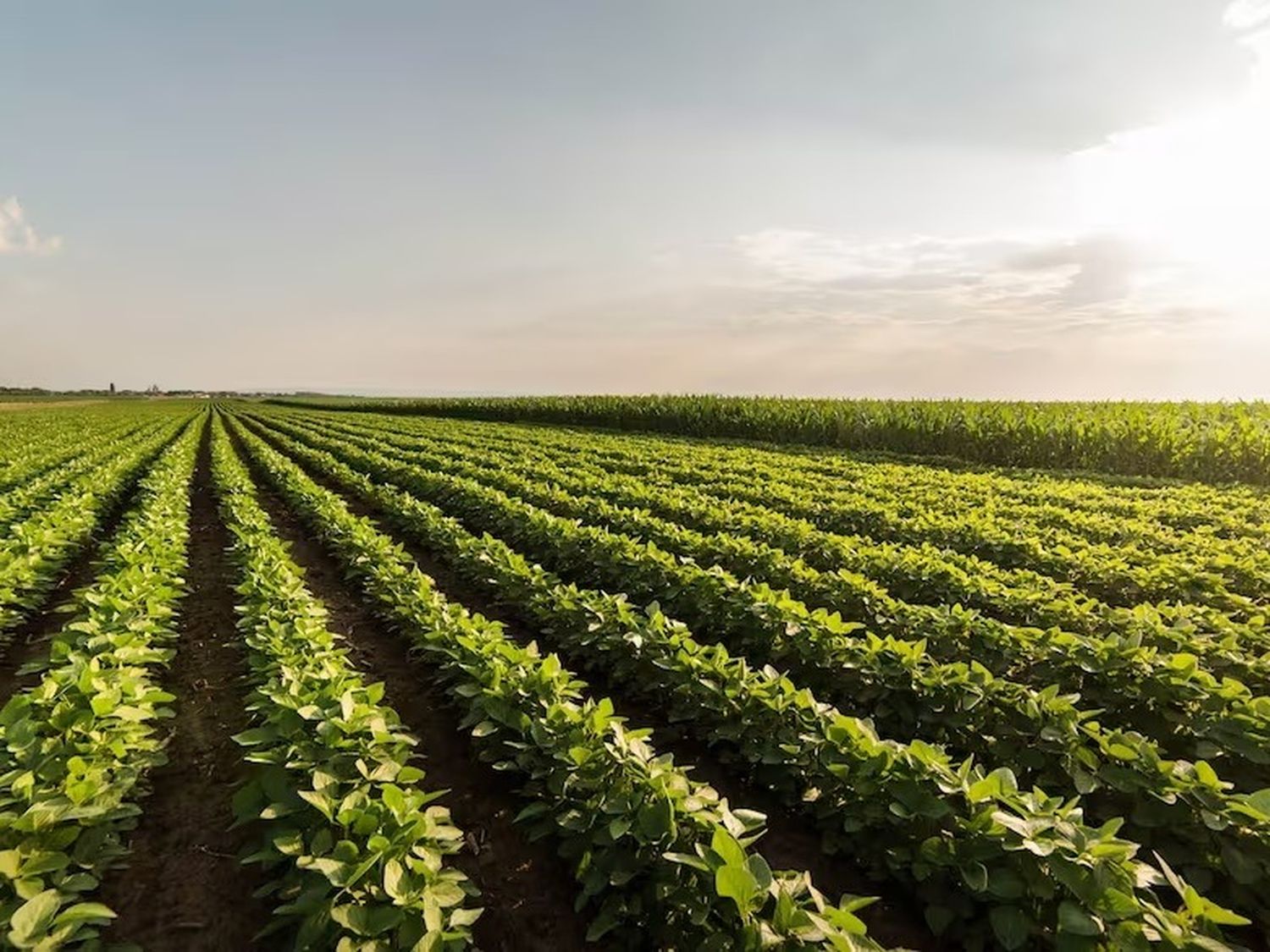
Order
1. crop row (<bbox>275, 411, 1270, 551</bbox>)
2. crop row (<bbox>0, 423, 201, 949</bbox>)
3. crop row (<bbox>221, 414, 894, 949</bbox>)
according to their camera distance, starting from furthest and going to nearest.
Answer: crop row (<bbox>275, 411, 1270, 551</bbox>) → crop row (<bbox>0, 423, 201, 949</bbox>) → crop row (<bbox>221, 414, 894, 949</bbox>)

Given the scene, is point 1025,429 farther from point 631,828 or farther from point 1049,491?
point 631,828

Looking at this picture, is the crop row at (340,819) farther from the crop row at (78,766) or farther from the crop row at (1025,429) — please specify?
the crop row at (1025,429)

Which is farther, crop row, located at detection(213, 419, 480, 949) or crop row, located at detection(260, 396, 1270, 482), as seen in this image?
crop row, located at detection(260, 396, 1270, 482)

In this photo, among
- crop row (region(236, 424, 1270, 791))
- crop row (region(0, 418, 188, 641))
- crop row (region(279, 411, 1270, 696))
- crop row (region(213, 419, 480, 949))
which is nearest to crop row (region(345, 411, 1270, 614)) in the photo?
crop row (region(279, 411, 1270, 696))

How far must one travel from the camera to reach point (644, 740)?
165 inches

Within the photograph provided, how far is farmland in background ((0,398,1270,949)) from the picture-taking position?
9.14 feet

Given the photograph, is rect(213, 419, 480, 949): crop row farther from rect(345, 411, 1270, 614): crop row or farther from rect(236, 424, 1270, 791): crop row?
rect(345, 411, 1270, 614): crop row

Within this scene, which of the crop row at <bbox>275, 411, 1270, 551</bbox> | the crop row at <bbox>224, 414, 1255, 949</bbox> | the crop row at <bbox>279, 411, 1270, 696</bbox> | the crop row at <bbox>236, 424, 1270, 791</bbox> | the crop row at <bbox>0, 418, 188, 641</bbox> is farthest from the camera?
the crop row at <bbox>275, 411, 1270, 551</bbox>

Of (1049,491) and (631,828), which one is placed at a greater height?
(1049,491)

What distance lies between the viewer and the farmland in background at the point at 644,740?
279cm

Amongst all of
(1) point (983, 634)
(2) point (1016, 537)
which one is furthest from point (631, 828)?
(2) point (1016, 537)

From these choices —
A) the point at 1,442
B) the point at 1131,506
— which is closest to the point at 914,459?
the point at 1131,506

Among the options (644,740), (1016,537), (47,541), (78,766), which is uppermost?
(1016,537)

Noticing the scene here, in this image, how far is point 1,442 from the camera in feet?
90.0
